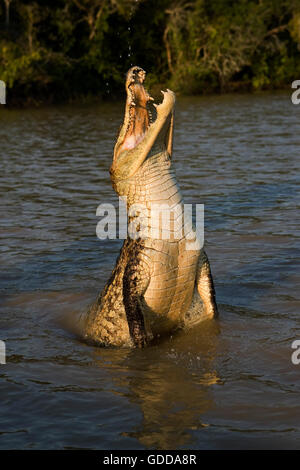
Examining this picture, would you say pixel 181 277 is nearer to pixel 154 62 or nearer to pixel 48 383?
pixel 48 383

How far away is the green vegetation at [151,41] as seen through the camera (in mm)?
29641

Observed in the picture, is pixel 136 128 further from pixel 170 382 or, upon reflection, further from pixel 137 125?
pixel 170 382

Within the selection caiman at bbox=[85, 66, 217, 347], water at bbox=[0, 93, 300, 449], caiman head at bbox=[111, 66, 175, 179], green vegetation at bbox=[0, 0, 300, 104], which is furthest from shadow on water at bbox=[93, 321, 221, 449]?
green vegetation at bbox=[0, 0, 300, 104]

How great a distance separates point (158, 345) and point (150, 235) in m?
0.83

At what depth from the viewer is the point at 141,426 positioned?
3.79 m

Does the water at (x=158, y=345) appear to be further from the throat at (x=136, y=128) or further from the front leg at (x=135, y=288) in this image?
the throat at (x=136, y=128)

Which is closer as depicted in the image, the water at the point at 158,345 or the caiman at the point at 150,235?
the water at the point at 158,345

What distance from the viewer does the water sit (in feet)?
12.4

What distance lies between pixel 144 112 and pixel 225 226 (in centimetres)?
396

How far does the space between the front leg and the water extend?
29cm

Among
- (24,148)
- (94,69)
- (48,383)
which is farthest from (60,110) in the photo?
(48,383)

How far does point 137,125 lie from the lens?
479 cm

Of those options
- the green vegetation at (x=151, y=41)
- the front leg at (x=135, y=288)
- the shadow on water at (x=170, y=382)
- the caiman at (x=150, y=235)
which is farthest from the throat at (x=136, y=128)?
the green vegetation at (x=151, y=41)

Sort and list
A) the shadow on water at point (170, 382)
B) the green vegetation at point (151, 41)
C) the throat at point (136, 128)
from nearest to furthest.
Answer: the shadow on water at point (170, 382) < the throat at point (136, 128) < the green vegetation at point (151, 41)
